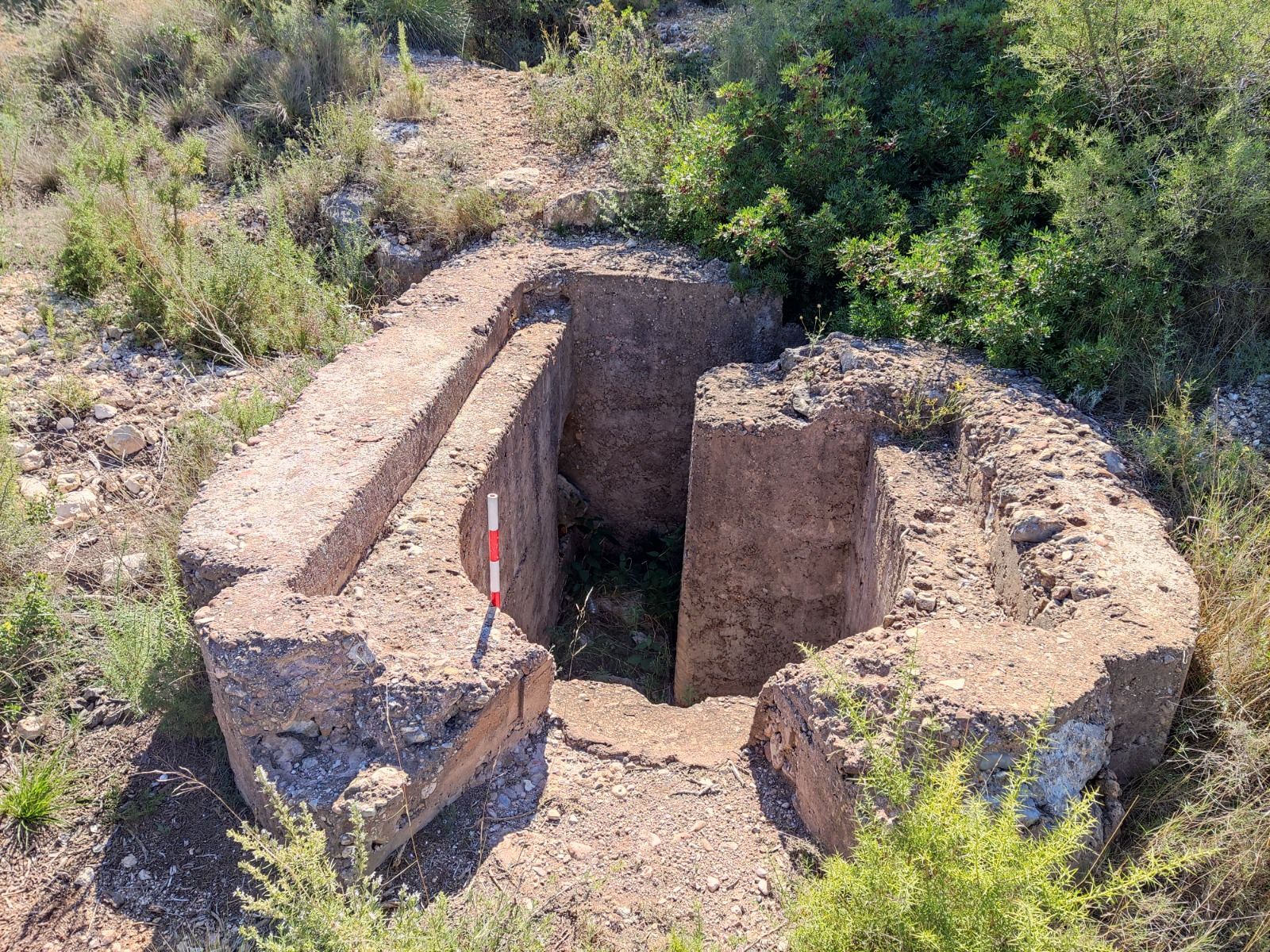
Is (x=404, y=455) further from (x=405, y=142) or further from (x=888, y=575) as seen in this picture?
(x=405, y=142)

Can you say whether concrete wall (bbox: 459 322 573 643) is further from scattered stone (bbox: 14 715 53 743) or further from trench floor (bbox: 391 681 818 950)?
scattered stone (bbox: 14 715 53 743)

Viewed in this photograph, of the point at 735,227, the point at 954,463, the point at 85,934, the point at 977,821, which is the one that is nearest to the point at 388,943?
the point at 85,934

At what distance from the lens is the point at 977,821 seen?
2107 mm

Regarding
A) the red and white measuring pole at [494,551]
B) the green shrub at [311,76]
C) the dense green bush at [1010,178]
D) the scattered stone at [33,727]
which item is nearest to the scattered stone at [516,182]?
the dense green bush at [1010,178]

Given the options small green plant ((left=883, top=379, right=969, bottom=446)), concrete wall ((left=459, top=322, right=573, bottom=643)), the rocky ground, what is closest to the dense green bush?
the rocky ground

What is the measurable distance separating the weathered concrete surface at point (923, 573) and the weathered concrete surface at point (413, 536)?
87 cm

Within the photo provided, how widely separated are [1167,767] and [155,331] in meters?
5.32

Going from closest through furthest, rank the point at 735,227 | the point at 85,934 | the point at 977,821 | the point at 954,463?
the point at 977,821
the point at 85,934
the point at 954,463
the point at 735,227

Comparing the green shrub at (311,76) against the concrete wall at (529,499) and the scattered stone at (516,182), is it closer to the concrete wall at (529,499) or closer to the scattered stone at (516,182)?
the scattered stone at (516,182)

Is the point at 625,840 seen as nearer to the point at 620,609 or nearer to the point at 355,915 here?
the point at 355,915

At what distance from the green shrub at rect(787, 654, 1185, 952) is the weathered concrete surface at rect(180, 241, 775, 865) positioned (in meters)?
1.16

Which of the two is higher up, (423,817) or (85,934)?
(423,817)

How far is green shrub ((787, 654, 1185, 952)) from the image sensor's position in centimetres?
202

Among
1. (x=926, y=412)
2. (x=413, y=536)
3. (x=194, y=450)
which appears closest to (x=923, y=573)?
(x=926, y=412)
